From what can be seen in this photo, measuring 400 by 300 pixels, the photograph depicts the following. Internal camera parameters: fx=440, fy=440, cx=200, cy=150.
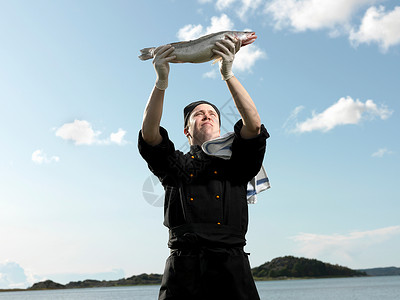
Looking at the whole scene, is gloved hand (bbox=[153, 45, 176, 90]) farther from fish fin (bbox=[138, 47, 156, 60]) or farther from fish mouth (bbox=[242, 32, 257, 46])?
fish mouth (bbox=[242, 32, 257, 46])

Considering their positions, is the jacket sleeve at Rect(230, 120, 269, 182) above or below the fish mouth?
below

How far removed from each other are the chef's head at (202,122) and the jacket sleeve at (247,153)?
0.46m

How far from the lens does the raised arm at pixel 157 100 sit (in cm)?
418

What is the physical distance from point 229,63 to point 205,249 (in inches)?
68.3

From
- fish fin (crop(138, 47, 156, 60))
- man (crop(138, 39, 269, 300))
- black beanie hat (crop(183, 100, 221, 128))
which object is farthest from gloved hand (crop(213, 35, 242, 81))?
black beanie hat (crop(183, 100, 221, 128))

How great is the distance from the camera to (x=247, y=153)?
4.32 meters

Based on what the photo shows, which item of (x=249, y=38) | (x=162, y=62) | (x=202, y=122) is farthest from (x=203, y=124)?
(x=249, y=38)

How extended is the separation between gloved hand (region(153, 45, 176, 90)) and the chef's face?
2.37 feet

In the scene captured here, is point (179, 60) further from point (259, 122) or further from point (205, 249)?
point (205, 249)

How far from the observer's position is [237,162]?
172 inches

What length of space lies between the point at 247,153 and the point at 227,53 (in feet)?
3.22

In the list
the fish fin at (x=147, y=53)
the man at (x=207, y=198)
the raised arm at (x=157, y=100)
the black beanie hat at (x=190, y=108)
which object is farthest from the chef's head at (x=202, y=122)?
the fish fin at (x=147, y=53)

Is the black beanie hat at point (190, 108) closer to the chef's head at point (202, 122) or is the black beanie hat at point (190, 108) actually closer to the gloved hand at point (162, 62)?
the chef's head at point (202, 122)

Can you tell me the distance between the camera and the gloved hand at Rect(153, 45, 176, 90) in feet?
13.7
